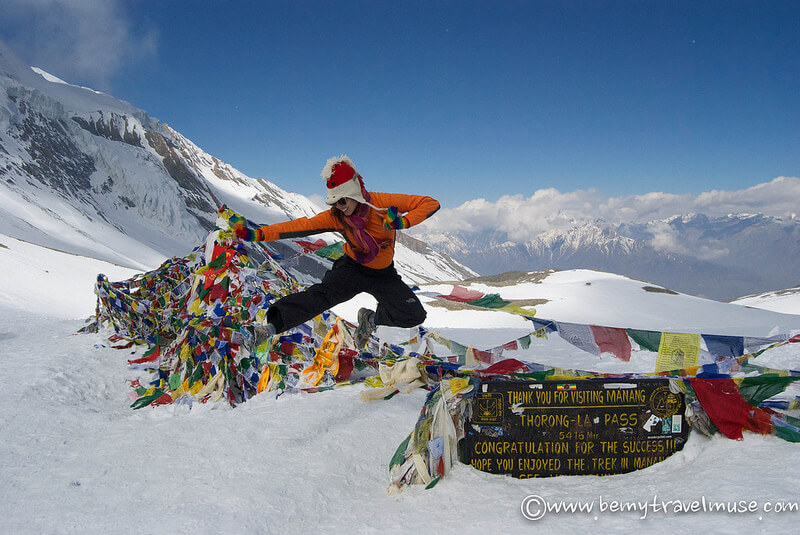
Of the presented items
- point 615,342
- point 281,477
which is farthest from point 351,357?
point 615,342

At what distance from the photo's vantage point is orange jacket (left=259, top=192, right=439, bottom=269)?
3.97 metres

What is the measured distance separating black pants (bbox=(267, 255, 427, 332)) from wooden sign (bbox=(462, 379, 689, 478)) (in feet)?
5.77

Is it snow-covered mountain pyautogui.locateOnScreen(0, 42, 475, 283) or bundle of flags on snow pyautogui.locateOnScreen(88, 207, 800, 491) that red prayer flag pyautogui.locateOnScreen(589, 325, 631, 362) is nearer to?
bundle of flags on snow pyautogui.locateOnScreen(88, 207, 800, 491)

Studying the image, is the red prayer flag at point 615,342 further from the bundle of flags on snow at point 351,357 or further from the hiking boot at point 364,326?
the hiking boot at point 364,326

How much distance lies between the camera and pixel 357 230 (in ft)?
13.7

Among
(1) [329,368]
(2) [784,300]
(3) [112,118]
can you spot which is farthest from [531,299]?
(3) [112,118]

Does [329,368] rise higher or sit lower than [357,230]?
lower

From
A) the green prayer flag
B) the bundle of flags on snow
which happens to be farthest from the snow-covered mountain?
the green prayer flag

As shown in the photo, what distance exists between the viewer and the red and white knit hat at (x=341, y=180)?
3994mm

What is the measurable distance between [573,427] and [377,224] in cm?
229

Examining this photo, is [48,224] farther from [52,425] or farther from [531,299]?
[52,425]

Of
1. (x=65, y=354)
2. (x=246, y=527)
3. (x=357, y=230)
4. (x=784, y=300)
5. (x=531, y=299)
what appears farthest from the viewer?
(x=784, y=300)

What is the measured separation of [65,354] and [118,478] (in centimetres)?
417

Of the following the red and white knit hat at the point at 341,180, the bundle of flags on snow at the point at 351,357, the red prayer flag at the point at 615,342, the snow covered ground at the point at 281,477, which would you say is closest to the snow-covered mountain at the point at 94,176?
the bundle of flags on snow at the point at 351,357
